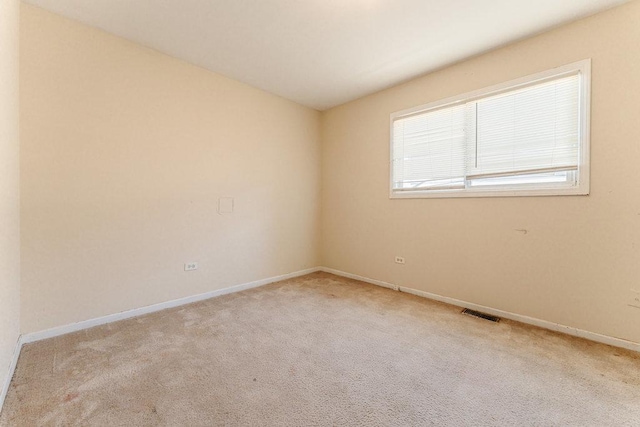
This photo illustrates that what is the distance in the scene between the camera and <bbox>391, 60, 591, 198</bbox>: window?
7.40ft

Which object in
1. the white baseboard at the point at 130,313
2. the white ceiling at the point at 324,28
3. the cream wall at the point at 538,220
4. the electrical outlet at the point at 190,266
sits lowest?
the white baseboard at the point at 130,313

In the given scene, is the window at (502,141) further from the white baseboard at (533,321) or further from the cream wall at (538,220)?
the white baseboard at (533,321)

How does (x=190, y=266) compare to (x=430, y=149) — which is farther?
(x=430, y=149)

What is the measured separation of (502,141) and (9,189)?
4.11 m

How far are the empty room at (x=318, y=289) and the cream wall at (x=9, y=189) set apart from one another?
0.11 ft

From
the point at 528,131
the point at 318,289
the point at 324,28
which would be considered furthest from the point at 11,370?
the point at 528,131

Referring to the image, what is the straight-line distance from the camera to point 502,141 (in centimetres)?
262

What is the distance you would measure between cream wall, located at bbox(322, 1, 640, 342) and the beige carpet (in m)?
0.36

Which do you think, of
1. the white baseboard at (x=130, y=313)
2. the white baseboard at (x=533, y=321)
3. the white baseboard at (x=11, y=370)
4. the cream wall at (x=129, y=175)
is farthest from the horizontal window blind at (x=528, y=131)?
the white baseboard at (x=11, y=370)

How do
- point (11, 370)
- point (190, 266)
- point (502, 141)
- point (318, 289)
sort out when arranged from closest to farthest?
point (11, 370)
point (502, 141)
point (190, 266)
point (318, 289)

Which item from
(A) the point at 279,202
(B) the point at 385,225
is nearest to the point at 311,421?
(B) the point at 385,225

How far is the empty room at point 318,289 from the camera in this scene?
1.58 metres

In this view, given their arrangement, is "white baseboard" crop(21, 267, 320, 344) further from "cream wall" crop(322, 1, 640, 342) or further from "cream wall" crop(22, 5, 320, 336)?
"cream wall" crop(322, 1, 640, 342)

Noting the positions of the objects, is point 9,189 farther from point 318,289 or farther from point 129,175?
point 318,289
